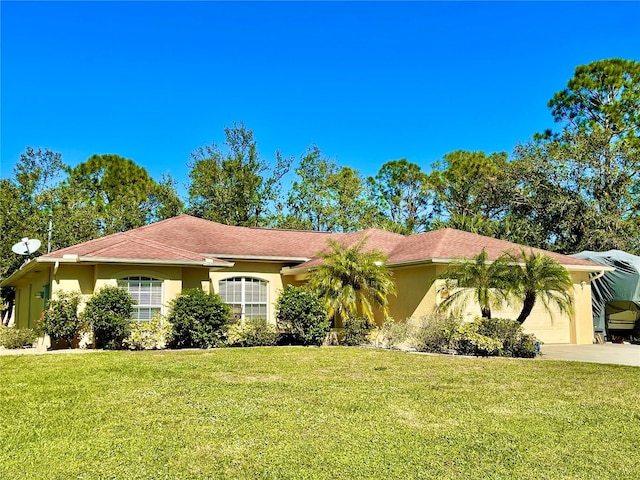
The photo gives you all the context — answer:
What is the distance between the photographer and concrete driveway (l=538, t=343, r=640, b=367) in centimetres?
1407

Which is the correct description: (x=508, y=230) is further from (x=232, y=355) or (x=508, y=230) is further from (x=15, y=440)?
(x=15, y=440)

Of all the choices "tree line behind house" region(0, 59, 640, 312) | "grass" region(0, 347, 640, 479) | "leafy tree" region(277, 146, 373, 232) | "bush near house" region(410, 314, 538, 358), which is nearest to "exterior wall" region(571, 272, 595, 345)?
"bush near house" region(410, 314, 538, 358)

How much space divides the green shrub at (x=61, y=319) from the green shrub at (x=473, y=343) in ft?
36.4

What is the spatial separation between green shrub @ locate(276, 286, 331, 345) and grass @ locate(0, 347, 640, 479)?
5.13 meters

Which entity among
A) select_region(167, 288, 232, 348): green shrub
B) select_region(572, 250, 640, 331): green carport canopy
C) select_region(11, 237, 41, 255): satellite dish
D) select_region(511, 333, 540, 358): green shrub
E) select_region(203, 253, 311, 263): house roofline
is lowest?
select_region(511, 333, 540, 358): green shrub

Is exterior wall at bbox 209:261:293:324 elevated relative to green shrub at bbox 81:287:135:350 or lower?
elevated

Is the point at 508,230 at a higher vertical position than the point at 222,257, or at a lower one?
higher

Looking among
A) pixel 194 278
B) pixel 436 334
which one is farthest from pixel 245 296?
pixel 436 334

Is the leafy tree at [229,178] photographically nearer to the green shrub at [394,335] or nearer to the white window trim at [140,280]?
the white window trim at [140,280]

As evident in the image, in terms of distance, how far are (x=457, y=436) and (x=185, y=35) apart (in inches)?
644

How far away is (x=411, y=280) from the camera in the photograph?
742 inches

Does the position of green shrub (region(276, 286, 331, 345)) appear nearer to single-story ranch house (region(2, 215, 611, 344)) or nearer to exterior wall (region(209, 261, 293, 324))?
single-story ranch house (region(2, 215, 611, 344))

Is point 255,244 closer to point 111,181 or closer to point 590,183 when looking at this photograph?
point 590,183

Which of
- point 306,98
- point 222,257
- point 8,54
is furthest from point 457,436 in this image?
point 306,98
